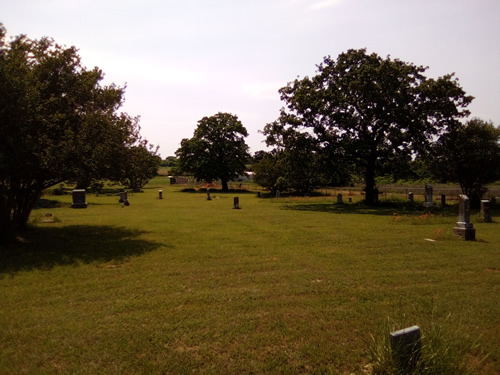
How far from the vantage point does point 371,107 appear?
24547 mm

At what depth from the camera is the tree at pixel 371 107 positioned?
2342 cm

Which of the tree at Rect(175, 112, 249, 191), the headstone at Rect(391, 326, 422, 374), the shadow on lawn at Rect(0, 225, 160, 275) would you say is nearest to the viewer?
the headstone at Rect(391, 326, 422, 374)

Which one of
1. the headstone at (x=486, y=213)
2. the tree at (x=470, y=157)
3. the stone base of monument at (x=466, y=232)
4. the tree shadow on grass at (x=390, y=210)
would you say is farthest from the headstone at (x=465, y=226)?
the tree at (x=470, y=157)

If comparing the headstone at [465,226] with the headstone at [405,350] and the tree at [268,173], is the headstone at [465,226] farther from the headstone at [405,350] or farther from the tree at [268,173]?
the tree at [268,173]

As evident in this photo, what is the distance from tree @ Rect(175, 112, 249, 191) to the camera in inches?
2039

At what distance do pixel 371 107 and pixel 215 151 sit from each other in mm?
31513

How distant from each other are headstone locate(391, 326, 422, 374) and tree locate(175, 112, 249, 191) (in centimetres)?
4834

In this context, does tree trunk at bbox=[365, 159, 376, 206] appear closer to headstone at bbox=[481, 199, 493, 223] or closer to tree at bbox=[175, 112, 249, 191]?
headstone at bbox=[481, 199, 493, 223]

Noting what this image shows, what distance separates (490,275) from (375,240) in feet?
12.9

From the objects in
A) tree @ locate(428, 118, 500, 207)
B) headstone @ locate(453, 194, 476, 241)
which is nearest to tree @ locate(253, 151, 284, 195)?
tree @ locate(428, 118, 500, 207)

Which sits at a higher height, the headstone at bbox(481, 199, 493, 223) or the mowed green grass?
the headstone at bbox(481, 199, 493, 223)

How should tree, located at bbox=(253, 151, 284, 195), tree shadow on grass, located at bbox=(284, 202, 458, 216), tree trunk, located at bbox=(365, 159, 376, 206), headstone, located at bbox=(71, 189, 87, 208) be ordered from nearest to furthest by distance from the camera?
tree shadow on grass, located at bbox=(284, 202, 458, 216) < headstone, located at bbox=(71, 189, 87, 208) < tree trunk, located at bbox=(365, 159, 376, 206) < tree, located at bbox=(253, 151, 284, 195)

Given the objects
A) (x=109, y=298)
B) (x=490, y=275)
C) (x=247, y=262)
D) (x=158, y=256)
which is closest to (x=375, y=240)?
(x=490, y=275)

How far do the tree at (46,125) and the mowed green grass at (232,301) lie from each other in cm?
185
